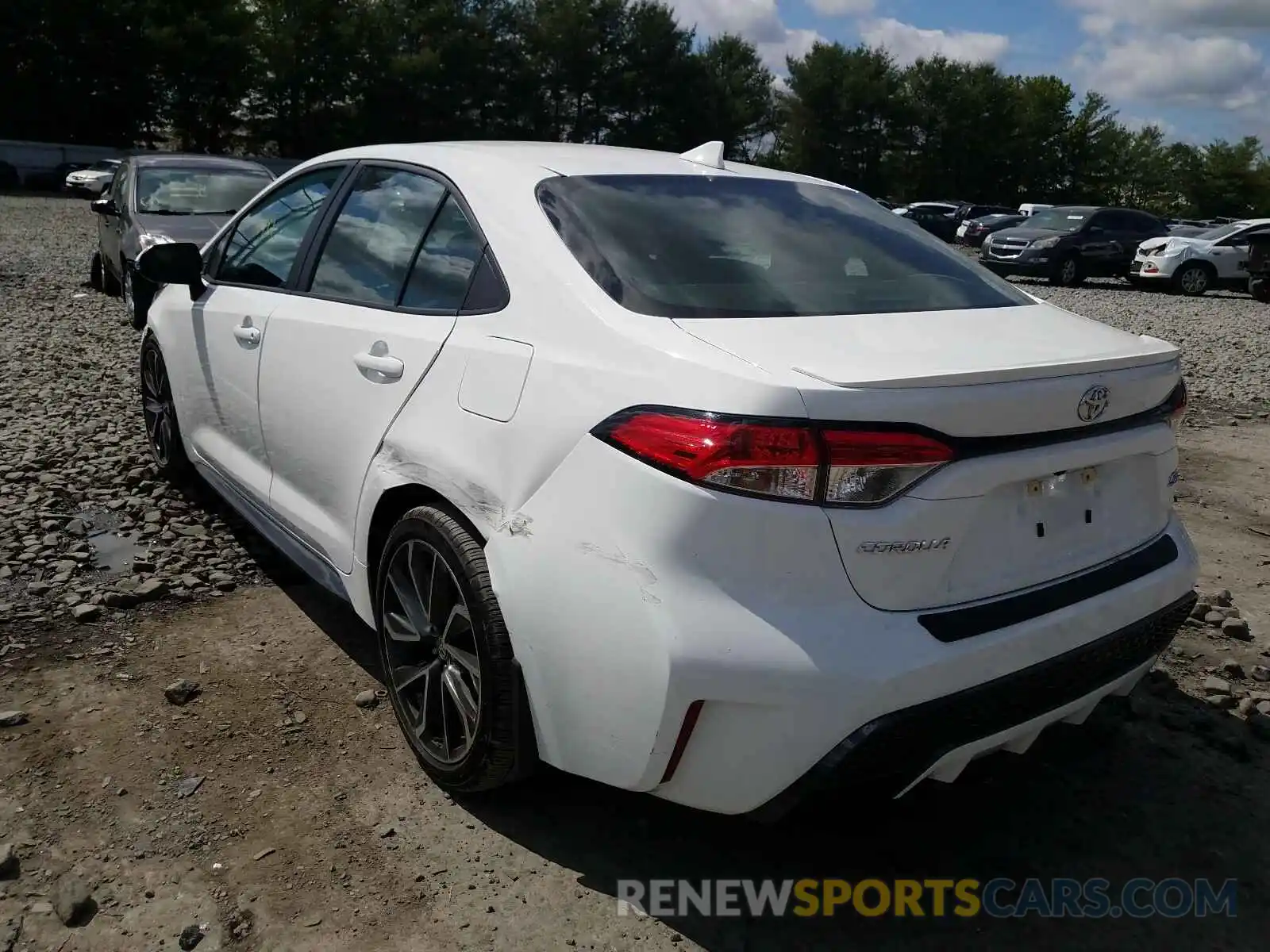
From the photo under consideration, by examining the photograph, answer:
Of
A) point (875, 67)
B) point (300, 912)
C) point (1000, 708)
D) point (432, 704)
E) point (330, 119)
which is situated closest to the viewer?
point (1000, 708)

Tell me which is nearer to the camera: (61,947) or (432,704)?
(61,947)

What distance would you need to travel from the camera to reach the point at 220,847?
2502 millimetres

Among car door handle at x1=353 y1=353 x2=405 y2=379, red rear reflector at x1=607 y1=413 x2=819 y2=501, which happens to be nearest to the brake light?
red rear reflector at x1=607 y1=413 x2=819 y2=501

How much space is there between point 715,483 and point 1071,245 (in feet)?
67.4

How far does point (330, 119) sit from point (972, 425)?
167 feet

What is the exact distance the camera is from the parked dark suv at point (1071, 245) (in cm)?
2027

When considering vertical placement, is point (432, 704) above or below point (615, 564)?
below

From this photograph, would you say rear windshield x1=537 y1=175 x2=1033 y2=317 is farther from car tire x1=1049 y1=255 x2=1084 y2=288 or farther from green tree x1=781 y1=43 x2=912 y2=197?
green tree x1=781 y1=43 x2=912 y2=197

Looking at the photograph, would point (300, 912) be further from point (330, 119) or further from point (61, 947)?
point (330, 119)

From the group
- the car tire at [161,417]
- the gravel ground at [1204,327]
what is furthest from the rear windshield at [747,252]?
the gravel ground at [1204,327]

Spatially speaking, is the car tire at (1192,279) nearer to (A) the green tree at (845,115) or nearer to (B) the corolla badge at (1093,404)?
(B) the corolla badge at (1093,404)

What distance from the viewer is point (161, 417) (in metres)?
4.79

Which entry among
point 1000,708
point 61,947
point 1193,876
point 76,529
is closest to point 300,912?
point 61,947

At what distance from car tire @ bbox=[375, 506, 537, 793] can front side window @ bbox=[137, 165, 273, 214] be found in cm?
772
